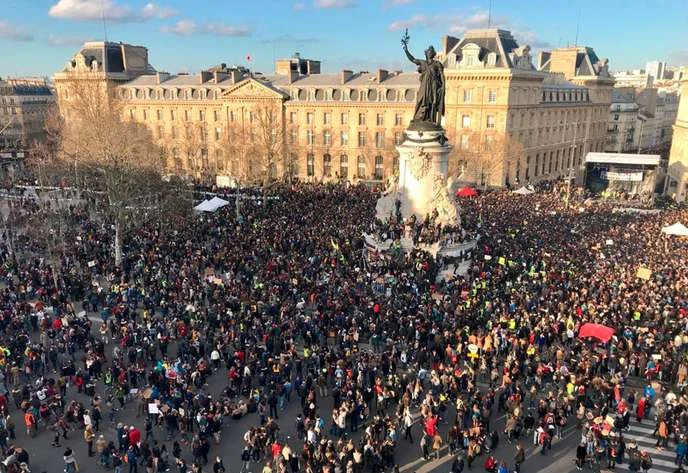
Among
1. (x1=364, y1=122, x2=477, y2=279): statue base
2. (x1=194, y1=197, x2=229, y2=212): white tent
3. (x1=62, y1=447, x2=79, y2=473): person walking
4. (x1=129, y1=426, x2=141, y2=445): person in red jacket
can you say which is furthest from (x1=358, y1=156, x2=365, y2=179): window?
(x1=62, y1=447, x2=79, y2=473): person walking

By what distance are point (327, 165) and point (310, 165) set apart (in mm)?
2385

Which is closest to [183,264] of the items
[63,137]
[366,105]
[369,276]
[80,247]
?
[80,247]

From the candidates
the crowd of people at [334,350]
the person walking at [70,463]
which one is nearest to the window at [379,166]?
the crowd of people at [334,350]

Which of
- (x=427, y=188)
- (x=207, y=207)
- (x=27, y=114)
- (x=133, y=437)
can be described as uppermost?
(x=27, y=114)

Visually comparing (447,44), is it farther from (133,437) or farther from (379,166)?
(133,437)

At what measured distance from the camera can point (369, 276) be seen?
28.3 m

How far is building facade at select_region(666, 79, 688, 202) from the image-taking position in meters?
62.5

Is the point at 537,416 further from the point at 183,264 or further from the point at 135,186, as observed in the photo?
the point at 135,186

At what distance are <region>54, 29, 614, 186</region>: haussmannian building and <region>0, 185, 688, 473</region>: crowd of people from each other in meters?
33.4

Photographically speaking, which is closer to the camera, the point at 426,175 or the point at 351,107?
the point at 426,175

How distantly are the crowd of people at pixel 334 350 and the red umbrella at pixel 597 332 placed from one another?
630 millimetres

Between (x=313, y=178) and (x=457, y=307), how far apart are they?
5106cm

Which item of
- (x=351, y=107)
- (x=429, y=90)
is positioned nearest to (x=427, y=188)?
(x=429, y=90)

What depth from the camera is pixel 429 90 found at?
32.4 m
